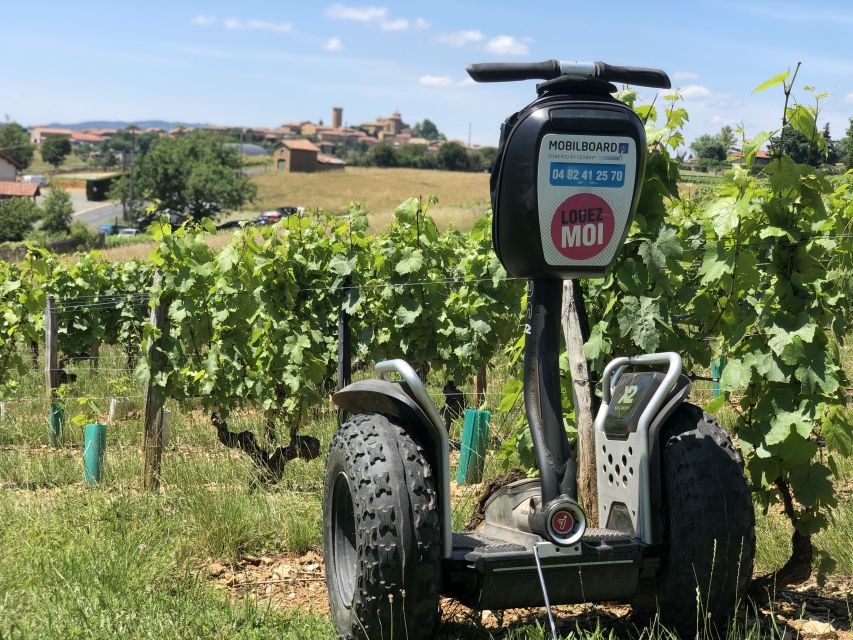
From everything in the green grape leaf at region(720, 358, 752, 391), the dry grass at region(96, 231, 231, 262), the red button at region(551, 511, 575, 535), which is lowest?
the dry grass at region(96, 231, 231, 262)

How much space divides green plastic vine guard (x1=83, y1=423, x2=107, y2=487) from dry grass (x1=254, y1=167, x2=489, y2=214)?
53659mm

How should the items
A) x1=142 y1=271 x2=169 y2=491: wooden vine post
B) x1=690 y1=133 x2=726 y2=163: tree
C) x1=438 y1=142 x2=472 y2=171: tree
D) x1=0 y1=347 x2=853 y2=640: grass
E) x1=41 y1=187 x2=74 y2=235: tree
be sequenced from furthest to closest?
x1=438 y1=142 x2=472 y2=171: tree
x1=41 y1=187 x2=74 y2=235: tree
x1=142 y1=271 x2=169 y2=491: wooden vine post
x1=690 y1=133 x2=726 y2=163: tree
x1=0 y1=347 x2=853 y2=640: grass

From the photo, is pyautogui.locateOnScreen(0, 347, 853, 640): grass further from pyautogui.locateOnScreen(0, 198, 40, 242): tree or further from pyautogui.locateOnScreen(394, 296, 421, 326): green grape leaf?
pyautogui.locateOnScreen(0, 198, 40, 242): tree

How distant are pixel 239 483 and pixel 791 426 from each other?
3141 mm

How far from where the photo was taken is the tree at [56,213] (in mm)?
68438

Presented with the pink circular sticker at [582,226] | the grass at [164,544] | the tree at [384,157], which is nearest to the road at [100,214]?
the tree at [384,157]

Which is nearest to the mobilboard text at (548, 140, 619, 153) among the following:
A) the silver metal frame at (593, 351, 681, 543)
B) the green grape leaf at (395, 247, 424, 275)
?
the silver metal frame at (593, 351, 681, 543)

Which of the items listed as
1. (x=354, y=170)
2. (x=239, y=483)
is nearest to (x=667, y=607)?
(x=239, y=483)

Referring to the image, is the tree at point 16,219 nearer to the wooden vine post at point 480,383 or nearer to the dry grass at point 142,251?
the dry grass at point 142,251

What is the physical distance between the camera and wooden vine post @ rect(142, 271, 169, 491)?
20.4 ft

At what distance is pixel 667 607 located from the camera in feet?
10.0

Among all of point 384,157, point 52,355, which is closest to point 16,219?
point 384,157

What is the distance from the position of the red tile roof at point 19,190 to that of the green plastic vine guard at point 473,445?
3055 inches

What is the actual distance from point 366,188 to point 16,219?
27360 mm
